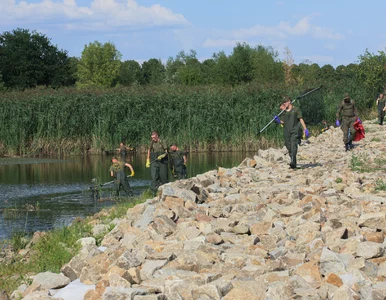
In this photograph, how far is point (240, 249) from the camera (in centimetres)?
961

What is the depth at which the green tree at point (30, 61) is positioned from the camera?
74.6 meters

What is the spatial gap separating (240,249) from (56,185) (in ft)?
64.0

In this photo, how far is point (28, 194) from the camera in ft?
84.0

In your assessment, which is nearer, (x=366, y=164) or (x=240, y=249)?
(x=240, y=249)

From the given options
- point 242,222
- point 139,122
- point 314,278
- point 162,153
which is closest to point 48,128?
point 139,122

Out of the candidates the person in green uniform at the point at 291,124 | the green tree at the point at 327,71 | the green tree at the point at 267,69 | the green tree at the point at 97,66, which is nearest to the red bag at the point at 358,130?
the person in green uniform at the point at 291,124

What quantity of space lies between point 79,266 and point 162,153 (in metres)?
12.1

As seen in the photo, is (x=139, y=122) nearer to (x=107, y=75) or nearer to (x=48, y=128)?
(x=48, y=128)

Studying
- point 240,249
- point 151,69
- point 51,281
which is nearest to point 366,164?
point 240,249

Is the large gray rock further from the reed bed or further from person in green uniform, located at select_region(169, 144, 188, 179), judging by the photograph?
the reed bed

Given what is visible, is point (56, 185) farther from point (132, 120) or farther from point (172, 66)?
point (172, 66)

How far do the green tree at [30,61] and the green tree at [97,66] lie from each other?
16652mm

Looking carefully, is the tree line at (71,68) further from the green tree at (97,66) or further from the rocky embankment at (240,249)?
the rocky embankment at (240,249)

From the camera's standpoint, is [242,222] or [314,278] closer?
[314,278]
